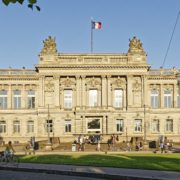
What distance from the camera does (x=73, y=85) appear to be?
82.0 metres

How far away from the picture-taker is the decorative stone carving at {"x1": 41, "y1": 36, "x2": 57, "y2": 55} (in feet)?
266

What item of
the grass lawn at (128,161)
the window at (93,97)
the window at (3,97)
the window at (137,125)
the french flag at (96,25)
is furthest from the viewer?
the window at (3,97)

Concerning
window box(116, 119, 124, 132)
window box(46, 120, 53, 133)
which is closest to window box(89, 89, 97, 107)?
window box(116, 119, 124, 132)

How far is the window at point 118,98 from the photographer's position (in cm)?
8244

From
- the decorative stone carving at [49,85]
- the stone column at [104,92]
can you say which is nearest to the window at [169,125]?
the stone column at [104,92]

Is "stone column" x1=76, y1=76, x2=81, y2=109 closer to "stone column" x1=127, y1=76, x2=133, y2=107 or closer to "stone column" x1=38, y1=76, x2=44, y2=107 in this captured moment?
"stone column" x1=38, y1=76, x2=44, y2=107

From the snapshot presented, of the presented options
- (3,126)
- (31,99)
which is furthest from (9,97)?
(3,126)

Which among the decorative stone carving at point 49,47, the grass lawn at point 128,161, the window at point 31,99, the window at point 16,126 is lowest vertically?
the grass lawn at point 128,161

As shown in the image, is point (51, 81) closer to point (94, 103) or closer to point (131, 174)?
point (94, 103)

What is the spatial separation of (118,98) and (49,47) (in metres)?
15.3

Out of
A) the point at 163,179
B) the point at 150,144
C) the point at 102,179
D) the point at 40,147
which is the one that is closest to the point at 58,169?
the point at 102,179

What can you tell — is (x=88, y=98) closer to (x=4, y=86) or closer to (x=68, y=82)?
(x=68, y=82)

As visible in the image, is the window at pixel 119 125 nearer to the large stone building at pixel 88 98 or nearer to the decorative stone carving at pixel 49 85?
the large stone building at pixel 88 98

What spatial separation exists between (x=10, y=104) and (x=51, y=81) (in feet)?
28.1
